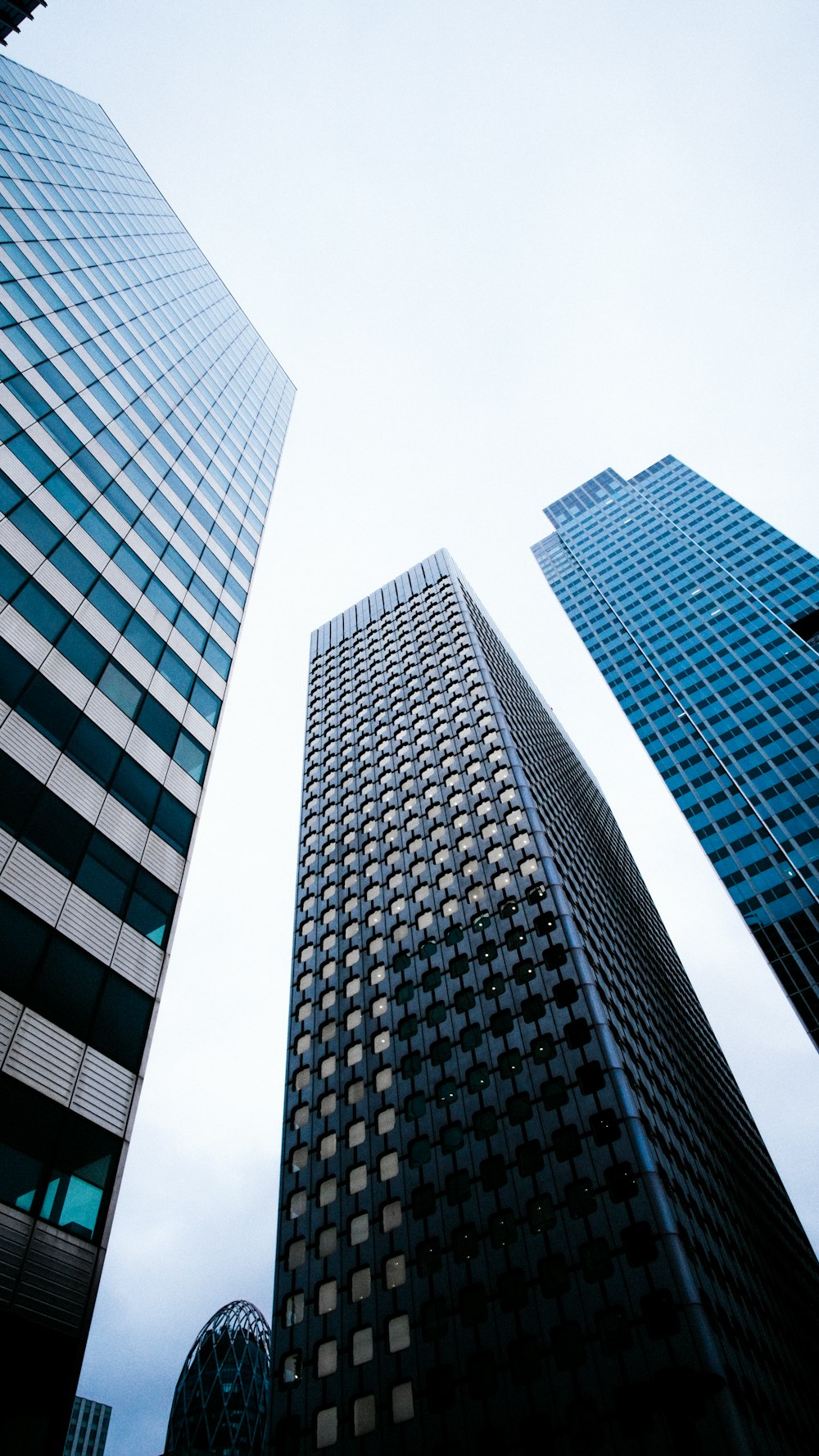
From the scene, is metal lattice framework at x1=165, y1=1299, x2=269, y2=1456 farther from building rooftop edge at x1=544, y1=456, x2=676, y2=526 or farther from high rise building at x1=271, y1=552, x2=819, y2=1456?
building rooftop edge at x1=544, y1=456, x2=676, y2=526

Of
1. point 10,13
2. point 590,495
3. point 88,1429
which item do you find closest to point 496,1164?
point 10,13

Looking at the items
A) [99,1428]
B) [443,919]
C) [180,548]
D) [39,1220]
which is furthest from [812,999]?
[99,1428]

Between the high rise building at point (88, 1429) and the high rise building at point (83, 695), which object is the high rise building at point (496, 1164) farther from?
the high rise building at point (88, 1429)

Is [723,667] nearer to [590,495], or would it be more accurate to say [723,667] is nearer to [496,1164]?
[590,495]

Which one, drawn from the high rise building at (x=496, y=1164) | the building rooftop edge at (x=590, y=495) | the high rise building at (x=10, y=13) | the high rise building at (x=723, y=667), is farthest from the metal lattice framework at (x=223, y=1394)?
the building rooftop edge at (x=590, y=495)

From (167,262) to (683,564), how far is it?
8896cm

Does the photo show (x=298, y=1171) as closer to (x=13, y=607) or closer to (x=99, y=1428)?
(x=13, y=607)

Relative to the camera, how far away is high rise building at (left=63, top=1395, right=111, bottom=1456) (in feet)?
544

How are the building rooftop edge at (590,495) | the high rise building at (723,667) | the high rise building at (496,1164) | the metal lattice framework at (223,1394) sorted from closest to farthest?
the high rise building at (496,1164), the high rise building at (723,667), the metal lattice framework at (223,1394), the building rooftop edge at (590,495)

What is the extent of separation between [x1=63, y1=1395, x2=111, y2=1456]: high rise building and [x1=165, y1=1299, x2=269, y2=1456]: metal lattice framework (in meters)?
107

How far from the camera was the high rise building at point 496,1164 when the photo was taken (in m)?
30.1

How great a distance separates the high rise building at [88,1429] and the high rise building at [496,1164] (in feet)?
550

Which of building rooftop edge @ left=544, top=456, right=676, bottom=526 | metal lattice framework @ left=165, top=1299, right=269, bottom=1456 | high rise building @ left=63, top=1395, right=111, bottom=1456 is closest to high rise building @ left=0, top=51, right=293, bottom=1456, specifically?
metal lattice framework @ left=165, top=1299, right=269, bottom=1456

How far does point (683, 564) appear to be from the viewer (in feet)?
411
